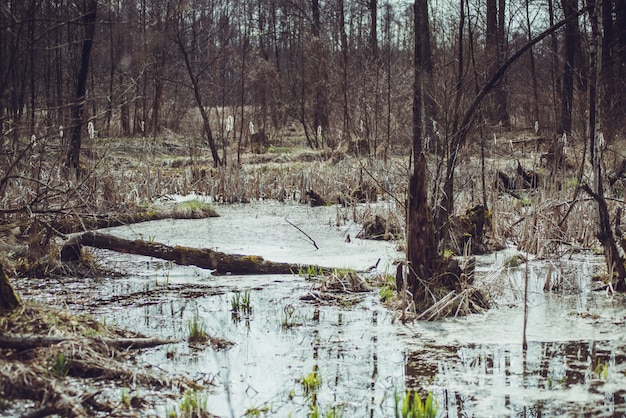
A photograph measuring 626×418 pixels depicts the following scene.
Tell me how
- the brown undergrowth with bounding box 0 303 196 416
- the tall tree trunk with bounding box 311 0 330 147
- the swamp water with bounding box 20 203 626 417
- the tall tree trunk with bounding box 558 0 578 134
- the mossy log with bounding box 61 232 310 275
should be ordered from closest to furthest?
1. the brown undergrowth with bounding box 0 303 196 416
2. the swamp water with bounding box 20 203 626 417
3. the mossy log with bounding box 61 232 310 275
4. the tall tree trunk with bounding box 558 0 578 134
5. the tall tree trunk with bounding box 311 0 330 147

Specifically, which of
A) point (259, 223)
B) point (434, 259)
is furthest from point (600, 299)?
point (259, 223)

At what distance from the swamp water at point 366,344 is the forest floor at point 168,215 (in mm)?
243

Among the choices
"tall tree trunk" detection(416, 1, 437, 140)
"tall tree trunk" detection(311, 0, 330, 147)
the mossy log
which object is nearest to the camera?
the mossy log

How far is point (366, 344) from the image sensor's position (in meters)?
4.20

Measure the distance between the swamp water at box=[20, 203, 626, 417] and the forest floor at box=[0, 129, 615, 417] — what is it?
243 millimetres

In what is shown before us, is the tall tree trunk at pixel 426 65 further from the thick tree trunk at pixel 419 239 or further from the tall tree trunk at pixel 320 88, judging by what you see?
the tall tree trunk at pixel 320 88

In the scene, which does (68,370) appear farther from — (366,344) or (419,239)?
(419,239)

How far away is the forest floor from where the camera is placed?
3031 millimetres

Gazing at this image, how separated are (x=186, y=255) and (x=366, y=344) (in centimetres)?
290

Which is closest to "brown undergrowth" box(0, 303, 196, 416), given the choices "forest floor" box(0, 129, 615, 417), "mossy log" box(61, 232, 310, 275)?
"forest floor" box(0, 129, 615, 417)

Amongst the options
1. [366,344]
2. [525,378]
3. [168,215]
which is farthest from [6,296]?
[168,215]

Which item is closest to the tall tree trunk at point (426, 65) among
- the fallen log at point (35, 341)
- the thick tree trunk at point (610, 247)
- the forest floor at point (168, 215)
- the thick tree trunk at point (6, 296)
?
the forest floor at point (168, 215)

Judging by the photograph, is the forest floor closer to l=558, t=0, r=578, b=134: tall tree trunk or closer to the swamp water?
the swamp water

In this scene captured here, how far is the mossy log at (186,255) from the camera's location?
21.2ft
